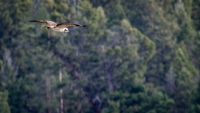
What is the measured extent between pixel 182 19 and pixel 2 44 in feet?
34.4

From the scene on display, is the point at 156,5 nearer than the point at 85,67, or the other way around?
the point at 85,67

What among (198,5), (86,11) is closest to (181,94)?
(86,11)

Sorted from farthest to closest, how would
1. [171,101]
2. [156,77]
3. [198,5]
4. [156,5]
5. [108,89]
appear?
[198,5]
[156,5]
[156,77]
[108,89]
[171,101]

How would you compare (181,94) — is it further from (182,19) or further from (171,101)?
(182,19)

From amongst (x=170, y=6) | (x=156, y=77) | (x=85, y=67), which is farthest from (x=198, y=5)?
(x=85, y=67)

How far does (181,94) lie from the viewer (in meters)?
33.8

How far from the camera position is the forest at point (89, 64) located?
1336 inches

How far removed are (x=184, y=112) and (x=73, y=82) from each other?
553cm

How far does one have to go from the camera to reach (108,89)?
35500 mm

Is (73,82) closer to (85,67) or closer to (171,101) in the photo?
(85,67)

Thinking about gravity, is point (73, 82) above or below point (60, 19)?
below

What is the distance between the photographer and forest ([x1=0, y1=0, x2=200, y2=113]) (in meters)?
33.9

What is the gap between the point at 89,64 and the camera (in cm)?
3678

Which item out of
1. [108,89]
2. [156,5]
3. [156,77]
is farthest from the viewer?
[156,5]
